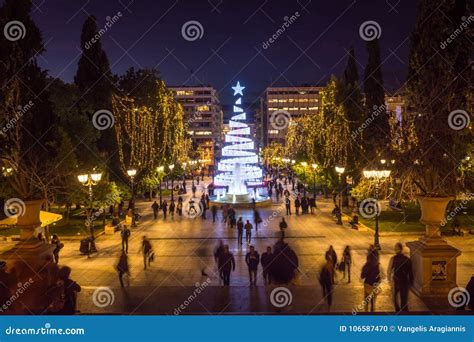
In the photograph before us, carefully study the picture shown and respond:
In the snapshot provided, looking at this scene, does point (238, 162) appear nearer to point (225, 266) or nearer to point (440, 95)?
point (225, 266)

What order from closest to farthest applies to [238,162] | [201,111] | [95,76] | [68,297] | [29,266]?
[68,297] < [29,266] < [95,76] < [238,162] < [201,111]

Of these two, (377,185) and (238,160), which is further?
(238,160)

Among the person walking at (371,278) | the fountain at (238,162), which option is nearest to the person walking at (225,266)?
the person walking at (371,278)

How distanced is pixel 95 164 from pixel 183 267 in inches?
600

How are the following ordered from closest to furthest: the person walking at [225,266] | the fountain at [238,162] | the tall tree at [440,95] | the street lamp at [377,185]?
the tall tree at [440,95] < the person walking at [225,266] < the street lamp at [377,185] < the fountain at [238,162]

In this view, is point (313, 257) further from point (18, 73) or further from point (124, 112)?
point (124, 112)

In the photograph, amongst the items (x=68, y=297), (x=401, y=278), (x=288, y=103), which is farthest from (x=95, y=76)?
(x=288, y=103)

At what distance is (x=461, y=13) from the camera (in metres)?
12.2

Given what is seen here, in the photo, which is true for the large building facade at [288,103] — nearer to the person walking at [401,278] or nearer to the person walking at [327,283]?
the person walking at [327,283]

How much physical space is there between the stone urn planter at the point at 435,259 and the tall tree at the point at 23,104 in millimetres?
10676

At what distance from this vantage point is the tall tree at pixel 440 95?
12.2 metres

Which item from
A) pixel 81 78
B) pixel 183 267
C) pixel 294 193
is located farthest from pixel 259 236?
pixel 294 193

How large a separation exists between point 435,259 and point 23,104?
1196 cm

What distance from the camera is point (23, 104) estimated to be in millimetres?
12906
